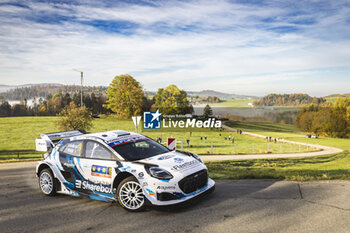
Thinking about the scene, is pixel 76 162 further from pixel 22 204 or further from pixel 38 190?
pixel 38 190

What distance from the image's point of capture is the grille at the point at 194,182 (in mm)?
5645

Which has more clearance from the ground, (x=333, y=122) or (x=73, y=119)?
(x=73, y=119)

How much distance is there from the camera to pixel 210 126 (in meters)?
66.9

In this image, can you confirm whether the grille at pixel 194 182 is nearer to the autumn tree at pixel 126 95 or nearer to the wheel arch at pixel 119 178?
the wheel arch at pixel 119 178

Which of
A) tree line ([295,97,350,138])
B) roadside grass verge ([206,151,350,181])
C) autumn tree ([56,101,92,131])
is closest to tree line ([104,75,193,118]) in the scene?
autumn tree ([56,101,92,131])

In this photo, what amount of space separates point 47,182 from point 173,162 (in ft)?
12.3

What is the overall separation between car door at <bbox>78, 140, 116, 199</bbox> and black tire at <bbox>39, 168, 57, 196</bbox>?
1065 mm

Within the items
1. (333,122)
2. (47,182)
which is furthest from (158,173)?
(333,122)

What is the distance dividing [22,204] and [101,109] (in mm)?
122243

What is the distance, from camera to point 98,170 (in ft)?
20.8

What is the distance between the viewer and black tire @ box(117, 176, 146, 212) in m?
5.67

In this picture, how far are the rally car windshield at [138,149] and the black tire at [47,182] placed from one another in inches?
85.6

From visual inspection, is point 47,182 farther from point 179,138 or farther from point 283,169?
point 179,138

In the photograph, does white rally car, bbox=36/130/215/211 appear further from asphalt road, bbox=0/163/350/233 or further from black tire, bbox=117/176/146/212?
asphalt road, bbox=0/163/350/233
